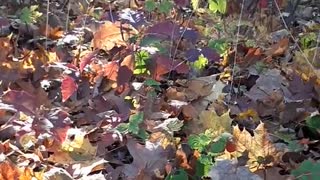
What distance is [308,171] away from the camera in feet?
4.67

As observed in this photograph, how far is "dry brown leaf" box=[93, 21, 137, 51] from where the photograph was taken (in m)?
2.20

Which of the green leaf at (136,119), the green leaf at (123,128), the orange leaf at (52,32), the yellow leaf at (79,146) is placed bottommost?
the orange leaf at (52,32)

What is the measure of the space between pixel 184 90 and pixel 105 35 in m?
0.38

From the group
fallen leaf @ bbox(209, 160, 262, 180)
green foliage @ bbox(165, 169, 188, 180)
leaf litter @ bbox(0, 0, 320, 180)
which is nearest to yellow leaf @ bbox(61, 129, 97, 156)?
leaf litter @ bbox(0, 0, 320, 180)

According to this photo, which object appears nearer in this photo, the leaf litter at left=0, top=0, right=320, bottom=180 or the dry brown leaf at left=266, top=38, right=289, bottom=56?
the leaf litter at left=0, top=0, right=320, bottom=180

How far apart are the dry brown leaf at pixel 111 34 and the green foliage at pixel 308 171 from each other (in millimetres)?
948

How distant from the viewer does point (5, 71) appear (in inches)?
80.4

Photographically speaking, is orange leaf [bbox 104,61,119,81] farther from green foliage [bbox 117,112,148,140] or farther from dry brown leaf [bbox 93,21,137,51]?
green foliage [bbox 117,112,148,140]

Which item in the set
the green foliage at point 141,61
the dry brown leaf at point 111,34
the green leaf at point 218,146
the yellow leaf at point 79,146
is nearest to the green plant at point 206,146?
the green leaf at point 218,146

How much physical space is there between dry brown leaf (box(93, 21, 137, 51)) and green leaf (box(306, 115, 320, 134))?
2.37ft

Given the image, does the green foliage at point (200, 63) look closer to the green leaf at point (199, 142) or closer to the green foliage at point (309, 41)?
the green foliage at point (309, 41)

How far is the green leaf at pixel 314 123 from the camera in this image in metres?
1.77

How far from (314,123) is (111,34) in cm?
80

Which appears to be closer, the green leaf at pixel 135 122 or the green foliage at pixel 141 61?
the green leaf at pixel 135 122
